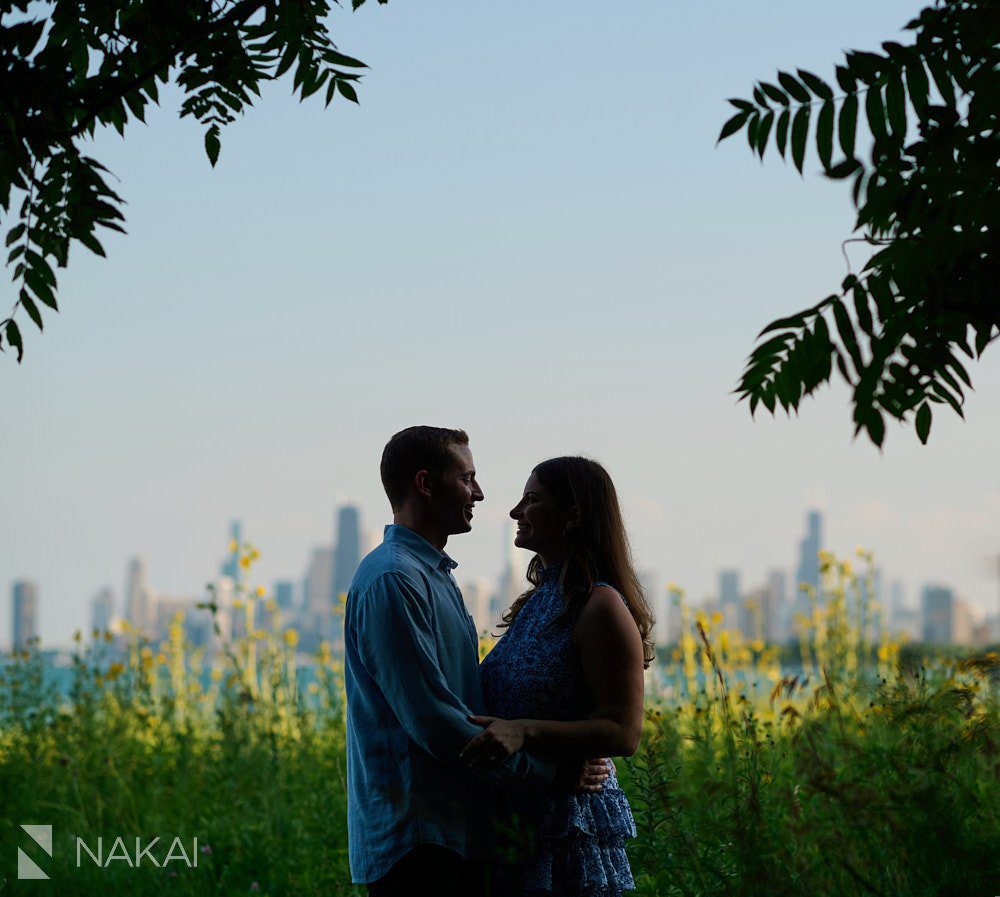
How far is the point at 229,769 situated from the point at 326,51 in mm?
4437

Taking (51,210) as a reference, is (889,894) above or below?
below

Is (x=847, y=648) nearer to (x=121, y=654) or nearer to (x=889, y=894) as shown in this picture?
(x=889, y=894)

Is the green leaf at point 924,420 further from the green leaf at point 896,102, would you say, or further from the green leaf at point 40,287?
the green leaf at point 40,287

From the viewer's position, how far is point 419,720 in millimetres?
2824

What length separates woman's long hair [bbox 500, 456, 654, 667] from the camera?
315cm

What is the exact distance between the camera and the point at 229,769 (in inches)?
256

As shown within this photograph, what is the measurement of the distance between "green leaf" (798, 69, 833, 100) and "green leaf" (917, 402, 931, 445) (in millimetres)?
637

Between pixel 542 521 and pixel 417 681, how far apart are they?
0.61m

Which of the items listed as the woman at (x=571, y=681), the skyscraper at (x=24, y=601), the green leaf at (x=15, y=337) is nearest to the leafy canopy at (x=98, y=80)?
the green leaf at (x=15, y=337)

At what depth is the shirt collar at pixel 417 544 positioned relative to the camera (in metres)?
3.16

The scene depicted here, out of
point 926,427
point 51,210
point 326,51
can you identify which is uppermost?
point 326,51

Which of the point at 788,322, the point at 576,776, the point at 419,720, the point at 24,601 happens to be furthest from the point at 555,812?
the point at 24,601

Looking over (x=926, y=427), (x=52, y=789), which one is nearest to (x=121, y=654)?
(x=52, y=789)

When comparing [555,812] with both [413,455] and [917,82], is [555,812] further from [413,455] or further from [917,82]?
[917,82]
